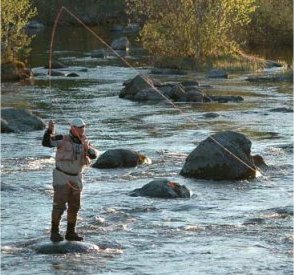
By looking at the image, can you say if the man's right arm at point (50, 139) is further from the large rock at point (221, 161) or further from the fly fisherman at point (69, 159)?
the large rock at point (221, 161)

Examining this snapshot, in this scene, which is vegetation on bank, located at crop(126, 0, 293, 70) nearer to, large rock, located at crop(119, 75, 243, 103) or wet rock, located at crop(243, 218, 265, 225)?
large rock, located at crop(119, 75, 243, 103)

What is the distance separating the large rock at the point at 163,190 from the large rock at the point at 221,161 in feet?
6.60

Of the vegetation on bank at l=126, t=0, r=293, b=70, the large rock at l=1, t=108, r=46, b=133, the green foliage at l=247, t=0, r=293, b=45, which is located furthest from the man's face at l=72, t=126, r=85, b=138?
the green foliage at l=247, t=0, r=293, b=45

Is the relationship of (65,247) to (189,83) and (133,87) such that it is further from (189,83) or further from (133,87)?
(189,83)

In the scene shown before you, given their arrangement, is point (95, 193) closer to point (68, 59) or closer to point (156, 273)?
point (156, 273)

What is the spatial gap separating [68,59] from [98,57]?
9.71 feet

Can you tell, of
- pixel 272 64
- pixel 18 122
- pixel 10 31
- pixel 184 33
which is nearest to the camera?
pixel 18 122

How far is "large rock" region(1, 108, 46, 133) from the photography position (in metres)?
30.4

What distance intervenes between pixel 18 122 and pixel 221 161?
1041 cm

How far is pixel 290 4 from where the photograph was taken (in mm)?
72188

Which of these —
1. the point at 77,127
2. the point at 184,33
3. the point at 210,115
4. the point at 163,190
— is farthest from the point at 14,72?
the point at 77,127

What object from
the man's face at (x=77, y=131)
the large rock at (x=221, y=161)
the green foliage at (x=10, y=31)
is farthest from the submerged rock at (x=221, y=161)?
the green foliage at (x=10, y=31)

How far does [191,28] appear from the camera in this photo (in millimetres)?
54969

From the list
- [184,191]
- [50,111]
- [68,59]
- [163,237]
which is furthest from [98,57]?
[163,237]
